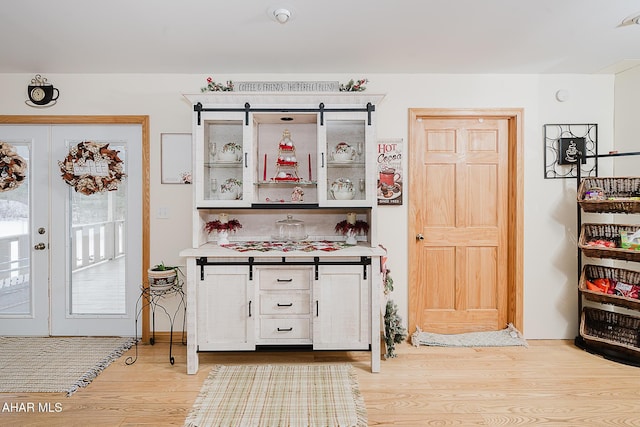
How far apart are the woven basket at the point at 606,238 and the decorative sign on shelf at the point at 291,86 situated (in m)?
2.51

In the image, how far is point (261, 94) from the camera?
290 cm

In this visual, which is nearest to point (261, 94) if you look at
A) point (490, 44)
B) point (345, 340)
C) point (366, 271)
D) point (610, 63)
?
point (366, 271)

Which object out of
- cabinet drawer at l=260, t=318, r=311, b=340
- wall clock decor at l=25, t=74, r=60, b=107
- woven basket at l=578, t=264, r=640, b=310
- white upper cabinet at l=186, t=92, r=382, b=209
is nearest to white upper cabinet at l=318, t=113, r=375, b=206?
white upper cabinet at l=186, t=92, r=382, b=209

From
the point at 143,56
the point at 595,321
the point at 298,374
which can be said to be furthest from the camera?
the point at 595,321

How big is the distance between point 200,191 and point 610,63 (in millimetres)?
3672

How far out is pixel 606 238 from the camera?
314cm

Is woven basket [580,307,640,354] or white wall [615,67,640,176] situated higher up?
white wall [615,67,640,176]

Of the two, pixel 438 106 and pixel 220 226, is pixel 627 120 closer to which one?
pixel 438 106

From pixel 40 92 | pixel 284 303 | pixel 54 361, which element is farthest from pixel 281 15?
pixel 54 361

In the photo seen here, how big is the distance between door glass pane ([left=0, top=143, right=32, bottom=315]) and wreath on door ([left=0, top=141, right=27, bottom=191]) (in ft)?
0.19

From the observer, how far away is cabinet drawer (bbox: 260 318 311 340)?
2811 millimetres

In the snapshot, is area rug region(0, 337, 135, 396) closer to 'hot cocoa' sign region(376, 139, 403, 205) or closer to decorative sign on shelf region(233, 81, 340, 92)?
decorative sign on shelf region(233, 81, 340, 92)

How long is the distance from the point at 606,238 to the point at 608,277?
1.13 ft

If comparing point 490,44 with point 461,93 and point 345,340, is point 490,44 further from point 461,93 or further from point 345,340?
point 345,340
